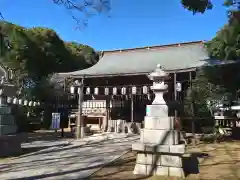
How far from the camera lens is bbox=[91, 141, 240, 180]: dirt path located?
6.40 meters

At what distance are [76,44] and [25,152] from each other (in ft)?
97.2

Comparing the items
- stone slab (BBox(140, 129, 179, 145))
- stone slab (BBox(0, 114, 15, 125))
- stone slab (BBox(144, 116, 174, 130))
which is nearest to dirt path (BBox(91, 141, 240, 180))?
stone slab (BBox(140, 129, 179, 145))

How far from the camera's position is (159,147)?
6.49 metres

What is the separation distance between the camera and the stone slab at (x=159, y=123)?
265 inches

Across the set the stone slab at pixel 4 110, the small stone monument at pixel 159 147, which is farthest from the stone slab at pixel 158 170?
the stone slab at pixel 4 110

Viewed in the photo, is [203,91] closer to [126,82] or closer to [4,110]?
[126,82]

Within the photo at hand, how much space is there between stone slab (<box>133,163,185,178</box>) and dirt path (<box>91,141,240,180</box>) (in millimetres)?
199

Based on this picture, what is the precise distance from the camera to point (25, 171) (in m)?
7.28

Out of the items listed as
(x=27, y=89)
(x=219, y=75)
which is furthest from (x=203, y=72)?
(x=27, y=89)

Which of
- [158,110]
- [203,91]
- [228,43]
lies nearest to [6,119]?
[158,110]

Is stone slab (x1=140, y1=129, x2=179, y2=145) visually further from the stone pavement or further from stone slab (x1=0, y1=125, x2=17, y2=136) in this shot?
stone slab (x1=0, y1=125, x2=17, y2=136)

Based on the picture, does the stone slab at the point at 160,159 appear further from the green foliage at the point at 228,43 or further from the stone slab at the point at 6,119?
the green foliage at the point at 228,43

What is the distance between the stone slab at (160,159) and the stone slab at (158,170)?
9 cm

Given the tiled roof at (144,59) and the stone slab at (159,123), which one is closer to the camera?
the stone slab at (159,123)
